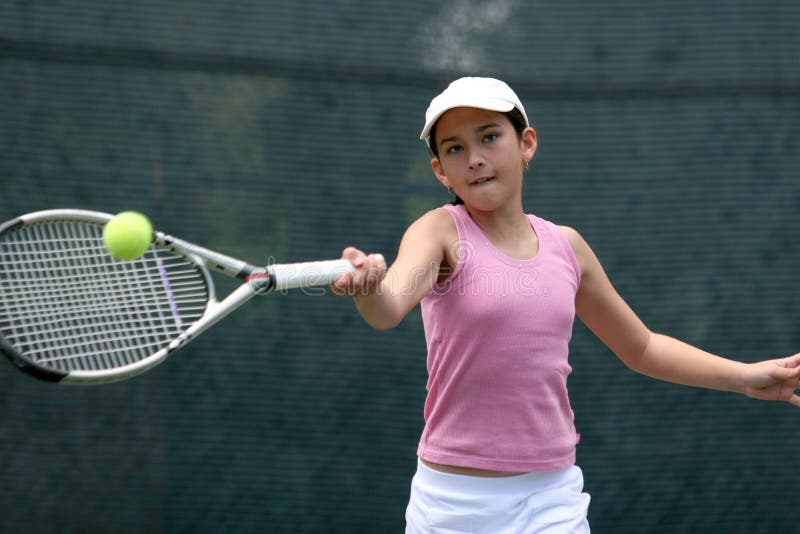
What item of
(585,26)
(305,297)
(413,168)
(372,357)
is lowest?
(372,357)

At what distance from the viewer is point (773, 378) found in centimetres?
195

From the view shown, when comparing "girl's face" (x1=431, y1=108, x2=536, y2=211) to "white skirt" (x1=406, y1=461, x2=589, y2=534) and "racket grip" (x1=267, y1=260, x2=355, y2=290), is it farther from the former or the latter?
"white skirt" (x1=406, y1=461, x2=589, y2=534)

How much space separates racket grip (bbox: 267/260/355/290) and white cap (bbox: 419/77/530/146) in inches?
14.4

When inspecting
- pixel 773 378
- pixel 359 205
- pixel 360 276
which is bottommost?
pixel 773 378

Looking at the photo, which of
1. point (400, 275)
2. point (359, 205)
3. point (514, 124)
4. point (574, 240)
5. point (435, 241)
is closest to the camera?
point (400, 275)

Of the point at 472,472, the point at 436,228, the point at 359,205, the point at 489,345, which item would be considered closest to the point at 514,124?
the point at 436,228

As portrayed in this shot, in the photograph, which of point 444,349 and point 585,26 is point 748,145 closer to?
point 585,26

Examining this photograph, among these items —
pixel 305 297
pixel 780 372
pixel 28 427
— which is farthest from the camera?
pixel 305 297

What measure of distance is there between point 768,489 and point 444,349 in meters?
2.01

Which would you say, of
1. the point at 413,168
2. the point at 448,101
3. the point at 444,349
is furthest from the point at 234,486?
the point at 448,101

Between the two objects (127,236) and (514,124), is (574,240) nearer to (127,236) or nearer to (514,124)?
(514,124)

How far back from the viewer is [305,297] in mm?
3186

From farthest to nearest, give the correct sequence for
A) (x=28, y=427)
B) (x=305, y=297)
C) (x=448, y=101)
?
(x=305, y=297), (x=28, y=427), (x=448, y=101)

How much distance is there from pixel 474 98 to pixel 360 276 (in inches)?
18.3
